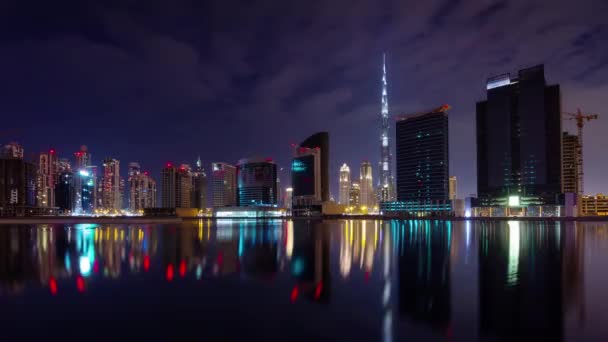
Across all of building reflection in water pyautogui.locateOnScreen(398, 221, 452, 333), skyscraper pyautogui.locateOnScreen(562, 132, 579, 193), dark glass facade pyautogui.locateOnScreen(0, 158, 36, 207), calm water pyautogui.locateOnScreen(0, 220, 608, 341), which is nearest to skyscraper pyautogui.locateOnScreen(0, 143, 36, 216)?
dark glass facade pyautogui.locateOnScreen(0, 158, 36, 207)

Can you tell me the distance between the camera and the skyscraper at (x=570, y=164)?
587 ft

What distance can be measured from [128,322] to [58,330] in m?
1.50

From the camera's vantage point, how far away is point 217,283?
14961 mm

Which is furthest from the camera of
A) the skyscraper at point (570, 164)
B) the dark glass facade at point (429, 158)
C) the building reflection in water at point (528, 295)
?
the dark glass facade at point (429, 158)

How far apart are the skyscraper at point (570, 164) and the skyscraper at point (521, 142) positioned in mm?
22406

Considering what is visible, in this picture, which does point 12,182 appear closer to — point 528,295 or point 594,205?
point 528,295

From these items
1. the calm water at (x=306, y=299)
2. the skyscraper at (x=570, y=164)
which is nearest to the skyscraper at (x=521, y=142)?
the skyscraper at (x=570, y=164)

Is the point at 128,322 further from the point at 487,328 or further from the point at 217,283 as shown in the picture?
the point at 487,328

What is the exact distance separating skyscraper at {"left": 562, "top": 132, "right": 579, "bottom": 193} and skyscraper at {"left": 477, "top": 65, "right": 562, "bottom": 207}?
22406mm

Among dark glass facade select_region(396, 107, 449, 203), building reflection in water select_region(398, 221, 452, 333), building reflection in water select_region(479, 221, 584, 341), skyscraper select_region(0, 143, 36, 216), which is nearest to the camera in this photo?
building reflection in water select_region(479, 221, 584, 341)

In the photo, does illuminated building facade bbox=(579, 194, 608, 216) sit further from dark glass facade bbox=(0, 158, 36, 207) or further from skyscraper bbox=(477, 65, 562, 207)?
dark glass facade bbox=(0, 158, 36, 207)

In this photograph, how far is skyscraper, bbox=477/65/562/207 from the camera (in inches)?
6383

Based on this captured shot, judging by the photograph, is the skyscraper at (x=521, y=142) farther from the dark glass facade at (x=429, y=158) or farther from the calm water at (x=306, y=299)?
the calm water at (x=306, y=299)

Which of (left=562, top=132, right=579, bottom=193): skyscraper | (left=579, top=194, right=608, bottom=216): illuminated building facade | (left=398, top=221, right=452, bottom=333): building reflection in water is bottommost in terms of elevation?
(left=579, top=194, right=608, bottom=216): illuminated building facade
